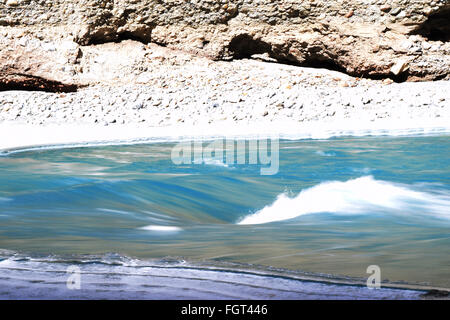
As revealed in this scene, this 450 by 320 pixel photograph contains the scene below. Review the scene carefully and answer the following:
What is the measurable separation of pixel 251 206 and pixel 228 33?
320 inches

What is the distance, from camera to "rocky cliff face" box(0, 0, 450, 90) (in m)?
11.6

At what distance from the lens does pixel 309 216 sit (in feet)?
13.5

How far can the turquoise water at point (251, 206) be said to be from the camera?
100.0 inches

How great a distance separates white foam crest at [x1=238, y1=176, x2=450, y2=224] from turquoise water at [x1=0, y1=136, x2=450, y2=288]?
0.02m

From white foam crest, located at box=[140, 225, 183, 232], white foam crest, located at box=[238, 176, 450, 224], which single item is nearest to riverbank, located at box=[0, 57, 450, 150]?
white foam crest, located at box=[238, 176, 450, 224]

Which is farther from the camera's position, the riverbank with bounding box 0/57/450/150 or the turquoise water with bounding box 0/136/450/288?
the riverbank with bounding box 0/57/450/150

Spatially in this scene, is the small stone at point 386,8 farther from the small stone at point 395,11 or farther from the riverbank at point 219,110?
the riverbank at point 219,110

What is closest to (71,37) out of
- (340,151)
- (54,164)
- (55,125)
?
(55,125)

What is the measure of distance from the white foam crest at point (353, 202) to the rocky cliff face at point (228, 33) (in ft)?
23.4

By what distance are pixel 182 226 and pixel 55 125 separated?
6.41m

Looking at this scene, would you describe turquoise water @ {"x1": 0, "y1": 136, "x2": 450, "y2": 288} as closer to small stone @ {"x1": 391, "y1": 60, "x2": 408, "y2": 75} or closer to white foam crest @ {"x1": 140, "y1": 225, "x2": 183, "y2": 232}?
white foam crest @ {"x1": 140, "y1": 225, "x2": 183, "y2": 232}

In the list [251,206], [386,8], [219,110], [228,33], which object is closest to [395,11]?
[386,8]

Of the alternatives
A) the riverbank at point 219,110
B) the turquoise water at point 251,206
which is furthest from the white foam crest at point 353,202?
the riverbank at point 219,110
